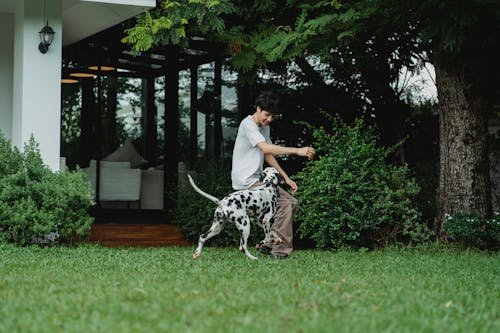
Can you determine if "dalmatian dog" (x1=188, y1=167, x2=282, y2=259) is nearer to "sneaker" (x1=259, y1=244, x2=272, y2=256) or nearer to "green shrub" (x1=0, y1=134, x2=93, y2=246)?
"sneaker" (x1=259, y1=244, x2=272, y2=256)

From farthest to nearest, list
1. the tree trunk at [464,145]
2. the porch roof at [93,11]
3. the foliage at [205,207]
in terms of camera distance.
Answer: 1. the foliage at [205,207]
2. the tree trunk at [464,145]
3. the porch roof at [93,11]

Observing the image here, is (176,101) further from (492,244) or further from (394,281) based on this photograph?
(394,281)

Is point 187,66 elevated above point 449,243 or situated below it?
above

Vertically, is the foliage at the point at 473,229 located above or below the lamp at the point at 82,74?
below

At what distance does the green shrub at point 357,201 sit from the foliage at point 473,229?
0.55m

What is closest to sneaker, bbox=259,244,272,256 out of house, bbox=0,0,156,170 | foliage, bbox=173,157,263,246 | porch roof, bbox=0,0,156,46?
foliage, bbox=173,157,263,246

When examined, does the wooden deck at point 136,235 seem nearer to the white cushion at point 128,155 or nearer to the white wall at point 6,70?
the white cushion at point 128,155

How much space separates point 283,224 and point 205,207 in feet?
11.9

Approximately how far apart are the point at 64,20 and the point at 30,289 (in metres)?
7.28

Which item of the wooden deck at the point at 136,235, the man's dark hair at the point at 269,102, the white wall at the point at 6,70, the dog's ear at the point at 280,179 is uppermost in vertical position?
the white wall at the point at 6,70

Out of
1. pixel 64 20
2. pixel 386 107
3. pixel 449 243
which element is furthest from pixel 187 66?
pixel 449 243

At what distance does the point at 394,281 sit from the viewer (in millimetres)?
7105

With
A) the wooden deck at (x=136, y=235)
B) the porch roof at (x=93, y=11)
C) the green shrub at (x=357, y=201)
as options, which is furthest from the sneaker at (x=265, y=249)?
the porch roof at (x=93, y=11)

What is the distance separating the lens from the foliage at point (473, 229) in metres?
11.0
